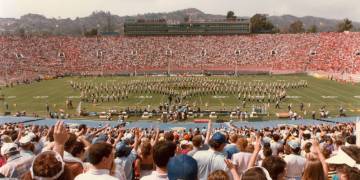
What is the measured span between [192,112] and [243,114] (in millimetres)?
3859

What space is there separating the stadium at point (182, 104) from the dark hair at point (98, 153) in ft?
0.07

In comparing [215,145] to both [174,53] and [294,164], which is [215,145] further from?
[174,53]

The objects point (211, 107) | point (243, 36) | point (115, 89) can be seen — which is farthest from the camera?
point (243, 36)

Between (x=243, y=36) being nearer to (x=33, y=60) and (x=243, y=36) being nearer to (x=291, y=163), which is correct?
(x=33, y=60)

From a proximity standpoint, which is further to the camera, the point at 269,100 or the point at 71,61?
the point at 71,61

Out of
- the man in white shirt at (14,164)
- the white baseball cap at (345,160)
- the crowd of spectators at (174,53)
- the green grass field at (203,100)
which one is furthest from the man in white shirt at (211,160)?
the crowd of spectators at (174,53)

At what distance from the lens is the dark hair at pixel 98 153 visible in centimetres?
479

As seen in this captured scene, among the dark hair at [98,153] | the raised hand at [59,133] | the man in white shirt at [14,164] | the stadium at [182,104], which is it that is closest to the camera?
the dark hair at [98,153]

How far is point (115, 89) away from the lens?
4919 cm

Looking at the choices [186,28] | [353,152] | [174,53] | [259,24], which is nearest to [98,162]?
[353,152]

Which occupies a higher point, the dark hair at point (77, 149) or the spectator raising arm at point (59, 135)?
the spectator raising arm at point (59, 135)

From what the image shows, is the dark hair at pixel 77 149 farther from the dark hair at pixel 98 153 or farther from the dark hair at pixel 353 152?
the dark hair at pixel 353 152

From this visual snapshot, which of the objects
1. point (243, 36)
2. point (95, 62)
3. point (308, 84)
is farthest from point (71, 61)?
point (308, 84)

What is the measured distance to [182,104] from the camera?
135 feet
